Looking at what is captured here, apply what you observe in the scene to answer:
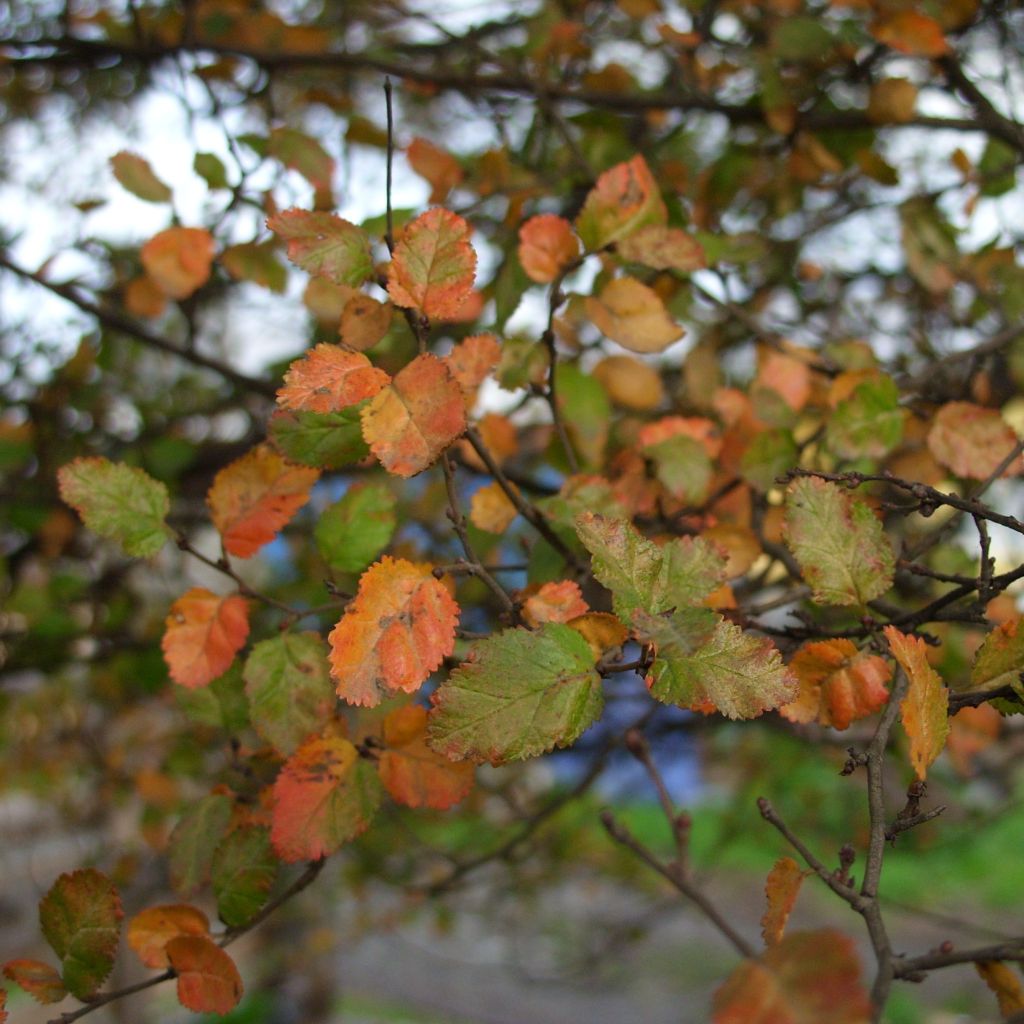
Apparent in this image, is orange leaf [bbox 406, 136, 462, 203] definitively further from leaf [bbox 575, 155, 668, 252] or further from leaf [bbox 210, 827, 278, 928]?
leaf [bbox 210, 827, 278, 928]

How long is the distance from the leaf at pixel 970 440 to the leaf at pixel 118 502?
0.70 metres

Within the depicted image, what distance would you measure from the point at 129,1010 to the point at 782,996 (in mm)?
3579

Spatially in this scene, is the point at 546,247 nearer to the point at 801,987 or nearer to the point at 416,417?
the point at 416,417

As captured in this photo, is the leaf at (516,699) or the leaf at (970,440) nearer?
the leaf at (516,699)

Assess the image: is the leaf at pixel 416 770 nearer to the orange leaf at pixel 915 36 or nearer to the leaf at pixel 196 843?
the leaf at pixel 196 843

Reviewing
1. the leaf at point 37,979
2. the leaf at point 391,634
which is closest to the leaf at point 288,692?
the leaf at point 391,634

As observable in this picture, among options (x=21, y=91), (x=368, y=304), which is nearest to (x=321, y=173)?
(x=368, y=304)

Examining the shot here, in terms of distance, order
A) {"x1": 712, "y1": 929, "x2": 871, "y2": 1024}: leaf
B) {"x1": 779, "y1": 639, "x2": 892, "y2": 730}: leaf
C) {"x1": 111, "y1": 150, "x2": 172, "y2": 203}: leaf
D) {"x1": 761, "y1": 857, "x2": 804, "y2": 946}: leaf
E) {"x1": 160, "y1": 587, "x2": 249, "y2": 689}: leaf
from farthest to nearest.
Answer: {"x1": 111, "y1": 150, "x2": 172, "y2": 203}: leaf, {"x1": 160, "y1": 587, "x2": 249, "y2": 689}: leaf, {"x1": 779, "y1": 639, "x2": 892, "y2": 730}: leaf, {"x1": 761, "y1": 857, "x2": 804, "y2": 946}: leaf, {"x1": 712, "y1": 929, "x2": 871, "y2": 1024}: leaf

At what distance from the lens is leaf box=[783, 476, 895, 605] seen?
0.66 metres

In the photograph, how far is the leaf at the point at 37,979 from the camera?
666 mm

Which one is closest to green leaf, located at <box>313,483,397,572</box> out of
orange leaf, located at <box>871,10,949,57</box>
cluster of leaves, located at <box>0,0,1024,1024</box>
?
cluster of leaves, located at <box>0,0,1024,1024</box>

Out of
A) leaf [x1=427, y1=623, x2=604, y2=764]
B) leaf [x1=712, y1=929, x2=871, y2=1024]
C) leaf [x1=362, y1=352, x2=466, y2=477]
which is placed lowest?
leaf [x1=712, y1=929, x2=871, y2=1024]

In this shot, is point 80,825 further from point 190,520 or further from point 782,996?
point 782,996

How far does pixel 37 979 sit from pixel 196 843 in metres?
0.14
